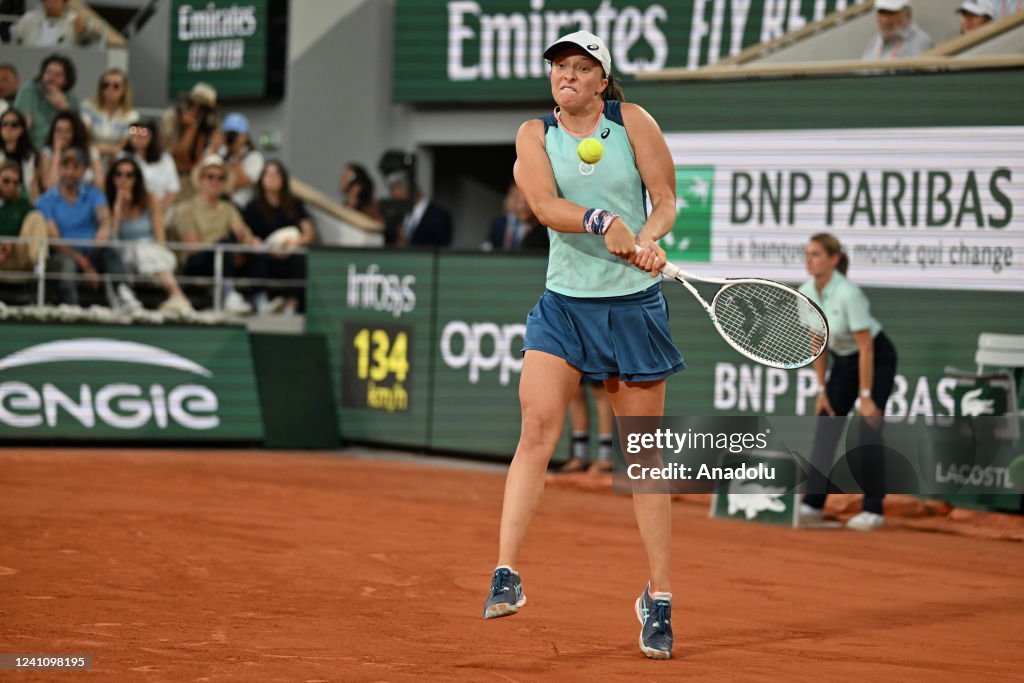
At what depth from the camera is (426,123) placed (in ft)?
64.4

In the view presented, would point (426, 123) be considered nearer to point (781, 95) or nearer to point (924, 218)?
point (781, 95)

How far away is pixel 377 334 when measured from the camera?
46.2 ft

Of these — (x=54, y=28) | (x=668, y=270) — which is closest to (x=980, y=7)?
(x=668, y=270)

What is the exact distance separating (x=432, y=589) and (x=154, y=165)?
8.90 metres

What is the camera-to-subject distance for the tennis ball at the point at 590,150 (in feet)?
17.9

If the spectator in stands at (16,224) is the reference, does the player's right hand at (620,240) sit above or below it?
above

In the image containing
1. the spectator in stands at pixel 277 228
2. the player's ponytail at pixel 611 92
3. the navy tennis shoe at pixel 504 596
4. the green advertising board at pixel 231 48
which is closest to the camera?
the navy tennis shoe at pixel 504 596

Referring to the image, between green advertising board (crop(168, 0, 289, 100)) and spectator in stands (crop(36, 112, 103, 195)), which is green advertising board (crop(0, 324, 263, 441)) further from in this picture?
green advertising board (crop(168, 0, 289, 100))

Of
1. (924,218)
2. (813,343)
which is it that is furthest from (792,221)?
(813,343)

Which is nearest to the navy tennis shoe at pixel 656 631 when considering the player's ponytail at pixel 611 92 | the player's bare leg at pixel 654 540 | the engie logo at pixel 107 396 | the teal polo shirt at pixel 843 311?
the player's bare leg at pixel 654 540

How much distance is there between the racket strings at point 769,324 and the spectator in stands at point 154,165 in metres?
9.46

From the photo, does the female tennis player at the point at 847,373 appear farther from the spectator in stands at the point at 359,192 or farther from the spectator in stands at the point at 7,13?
the spectator in stands at the point at 7,13

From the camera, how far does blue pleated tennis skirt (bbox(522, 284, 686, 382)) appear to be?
219 inches

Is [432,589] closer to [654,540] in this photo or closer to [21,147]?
[654,540]
